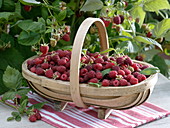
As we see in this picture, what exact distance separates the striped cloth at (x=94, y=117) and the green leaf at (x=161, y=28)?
0.39 m

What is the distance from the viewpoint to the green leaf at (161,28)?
138cm

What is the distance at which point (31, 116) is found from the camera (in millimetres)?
974

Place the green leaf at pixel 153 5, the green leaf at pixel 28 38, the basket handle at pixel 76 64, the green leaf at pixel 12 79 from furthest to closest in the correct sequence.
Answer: the green leaf at pixel 153 5, the green leaf at pixel 28 38, the green leaf at pixel 12 79, the basket handle at pixel 76 64

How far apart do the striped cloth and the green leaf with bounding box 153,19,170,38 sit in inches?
15.3

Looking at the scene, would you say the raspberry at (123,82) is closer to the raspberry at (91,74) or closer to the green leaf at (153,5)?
the raspberry at (91,74)

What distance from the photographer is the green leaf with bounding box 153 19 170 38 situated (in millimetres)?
1376

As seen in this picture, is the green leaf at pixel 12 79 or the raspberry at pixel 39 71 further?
the green leaf at pixel 12 79

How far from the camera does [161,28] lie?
4.56ft

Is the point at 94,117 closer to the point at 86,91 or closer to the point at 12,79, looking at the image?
the point at 86,91

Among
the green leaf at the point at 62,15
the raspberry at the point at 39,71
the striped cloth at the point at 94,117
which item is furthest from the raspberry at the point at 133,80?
the green leaf at the point at 62,15

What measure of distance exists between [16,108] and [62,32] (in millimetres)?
318

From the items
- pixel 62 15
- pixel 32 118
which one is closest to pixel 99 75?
pixel 32 118

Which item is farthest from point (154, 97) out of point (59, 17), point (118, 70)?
point (59, 17)

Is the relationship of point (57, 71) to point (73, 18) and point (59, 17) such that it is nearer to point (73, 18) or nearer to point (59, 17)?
point (59, 17)
